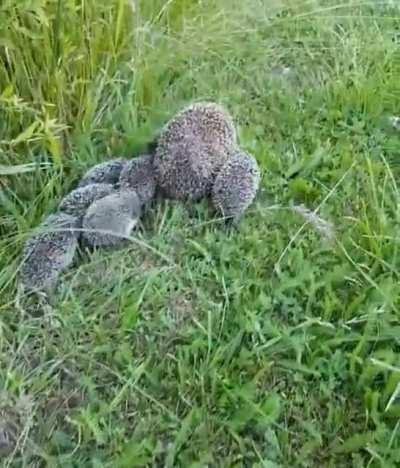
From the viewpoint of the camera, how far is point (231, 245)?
2035 mm

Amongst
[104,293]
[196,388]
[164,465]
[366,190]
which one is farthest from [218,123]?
[164,465]

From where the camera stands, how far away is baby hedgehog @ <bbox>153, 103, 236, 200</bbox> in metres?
2.12

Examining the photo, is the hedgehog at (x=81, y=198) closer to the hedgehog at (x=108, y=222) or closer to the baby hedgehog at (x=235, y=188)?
the hedgehog at (x=108, y=222)

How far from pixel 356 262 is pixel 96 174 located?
645 millimetres

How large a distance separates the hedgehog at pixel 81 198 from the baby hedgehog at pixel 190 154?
0.45 feet

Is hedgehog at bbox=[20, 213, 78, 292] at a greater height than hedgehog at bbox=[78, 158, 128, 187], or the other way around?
hedgehog at bbox=[78, 158, 128, 187]

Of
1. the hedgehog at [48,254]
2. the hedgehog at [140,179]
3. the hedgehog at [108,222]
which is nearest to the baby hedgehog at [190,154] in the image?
the hedgehog at [140,179]

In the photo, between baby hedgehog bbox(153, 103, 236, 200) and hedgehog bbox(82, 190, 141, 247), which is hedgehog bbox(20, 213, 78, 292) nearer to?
hedgehog bbox(82, 190, 141, 247)

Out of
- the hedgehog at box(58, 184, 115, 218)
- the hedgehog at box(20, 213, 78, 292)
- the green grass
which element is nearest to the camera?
the green grass

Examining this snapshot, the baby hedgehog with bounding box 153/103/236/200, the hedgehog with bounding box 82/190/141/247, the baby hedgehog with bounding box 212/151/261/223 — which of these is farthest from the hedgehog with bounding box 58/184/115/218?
the baby hedgehog with bounding box 212/151/261/223

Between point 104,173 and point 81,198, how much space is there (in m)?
0.11

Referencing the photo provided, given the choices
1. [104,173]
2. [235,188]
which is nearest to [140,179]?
[104,173]

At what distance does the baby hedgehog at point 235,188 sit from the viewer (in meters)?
2.09

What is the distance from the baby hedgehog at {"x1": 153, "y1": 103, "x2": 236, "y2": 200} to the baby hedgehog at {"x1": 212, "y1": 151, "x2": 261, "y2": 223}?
0.13 feet
